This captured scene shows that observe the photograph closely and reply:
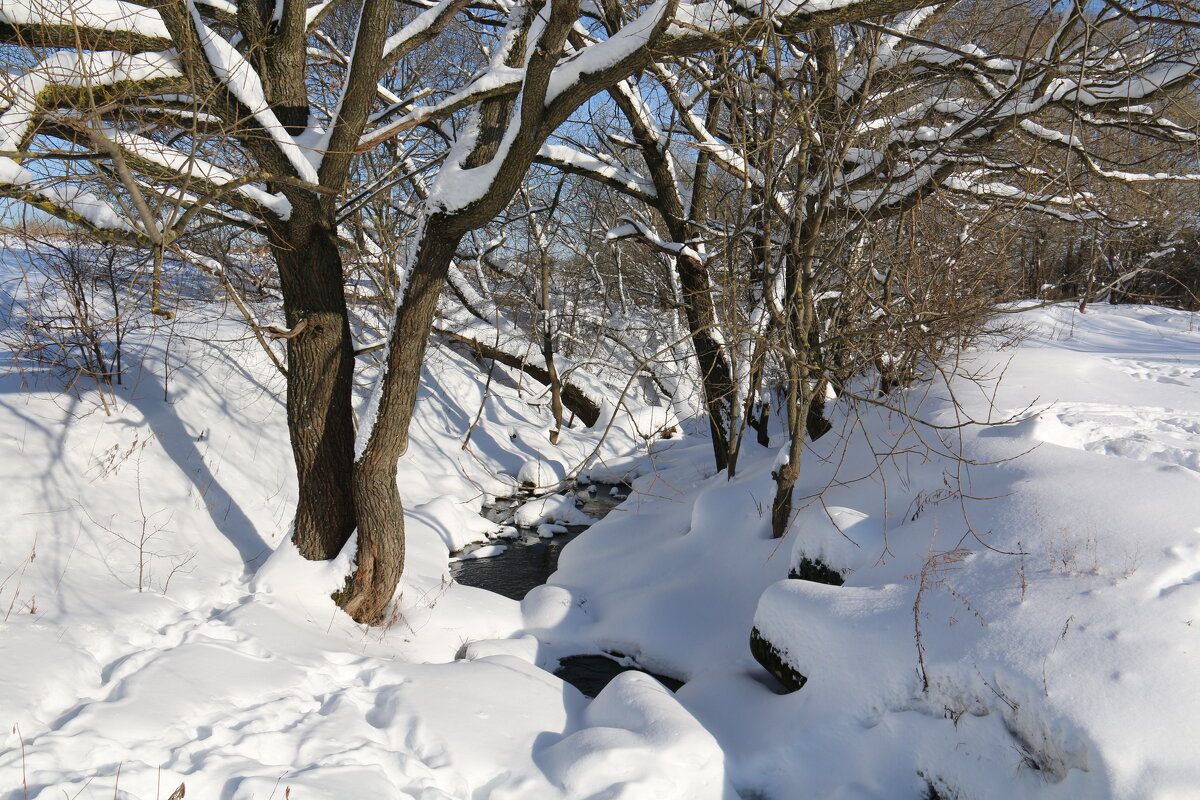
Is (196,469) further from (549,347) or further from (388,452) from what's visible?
(549,347)

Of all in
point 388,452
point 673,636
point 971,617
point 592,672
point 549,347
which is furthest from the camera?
point 549,347

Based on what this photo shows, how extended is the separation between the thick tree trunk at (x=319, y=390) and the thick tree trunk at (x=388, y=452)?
26 cm

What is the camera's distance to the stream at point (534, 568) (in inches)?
220

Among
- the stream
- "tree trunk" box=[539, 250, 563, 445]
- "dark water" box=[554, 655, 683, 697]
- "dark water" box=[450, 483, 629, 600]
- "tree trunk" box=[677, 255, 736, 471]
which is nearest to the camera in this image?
"dark water" box=[554, 655, 683, 697]

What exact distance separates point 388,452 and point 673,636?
2.88 meters

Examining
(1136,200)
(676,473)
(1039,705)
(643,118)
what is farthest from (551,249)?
(1039,705)

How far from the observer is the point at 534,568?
8031mm

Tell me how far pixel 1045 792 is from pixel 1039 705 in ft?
1.18

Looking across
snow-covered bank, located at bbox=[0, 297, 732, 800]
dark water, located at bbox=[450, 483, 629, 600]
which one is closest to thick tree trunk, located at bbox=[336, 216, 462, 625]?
snow-covered bank, located at bbox=[0, 297, 732, 800]

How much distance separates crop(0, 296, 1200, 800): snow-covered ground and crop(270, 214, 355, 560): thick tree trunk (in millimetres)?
427

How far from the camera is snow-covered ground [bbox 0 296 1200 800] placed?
3000 mm

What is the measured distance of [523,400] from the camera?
43.6 ft

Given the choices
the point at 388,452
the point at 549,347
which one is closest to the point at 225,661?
the point at 388,452

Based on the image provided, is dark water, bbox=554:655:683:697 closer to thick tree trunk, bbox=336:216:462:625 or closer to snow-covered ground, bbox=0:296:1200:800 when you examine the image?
snow-covered ground, bbox=0:296:1200:800
